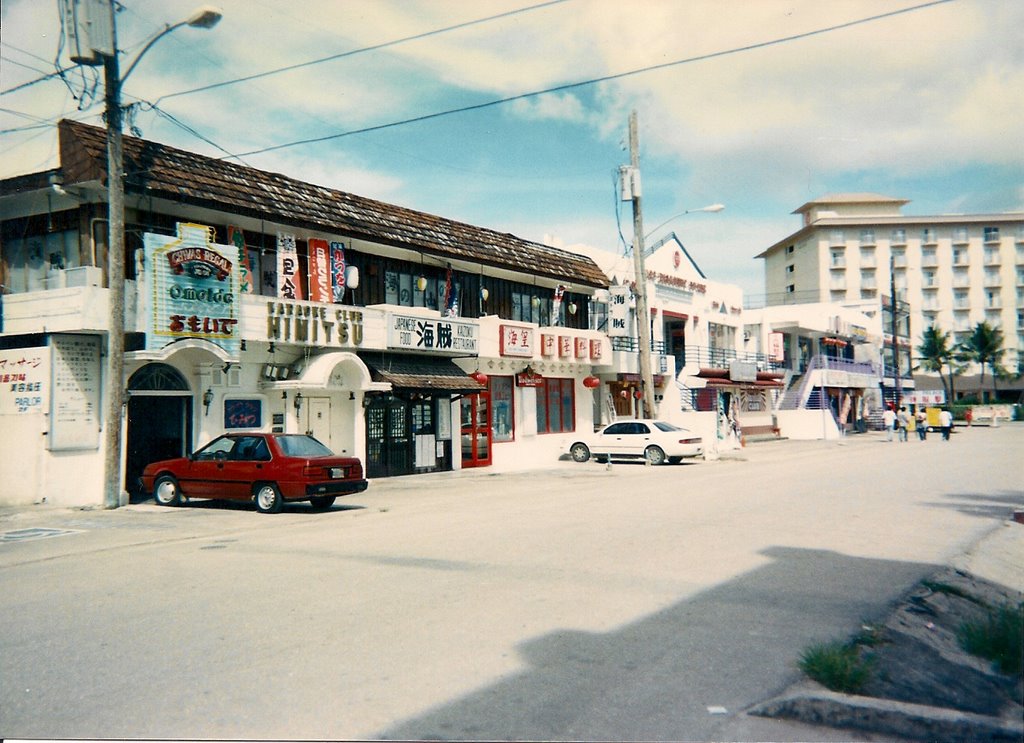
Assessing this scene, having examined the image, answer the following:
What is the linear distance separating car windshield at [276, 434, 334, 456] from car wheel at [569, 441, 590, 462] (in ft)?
50.4

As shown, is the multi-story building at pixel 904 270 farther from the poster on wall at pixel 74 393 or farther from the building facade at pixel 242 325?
the poster on wall at pixel 74 393

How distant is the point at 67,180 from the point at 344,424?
30.0 ft

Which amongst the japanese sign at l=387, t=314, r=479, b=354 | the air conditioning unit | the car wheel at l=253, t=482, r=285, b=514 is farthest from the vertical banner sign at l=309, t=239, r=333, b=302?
the car wheel at l=253, t=482, r=285, b=514

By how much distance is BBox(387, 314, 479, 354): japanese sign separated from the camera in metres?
23.9

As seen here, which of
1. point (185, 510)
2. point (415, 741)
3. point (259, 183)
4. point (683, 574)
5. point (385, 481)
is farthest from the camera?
point (385, 481)

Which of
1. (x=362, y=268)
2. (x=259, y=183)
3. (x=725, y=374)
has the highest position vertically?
(x=259, y=183)

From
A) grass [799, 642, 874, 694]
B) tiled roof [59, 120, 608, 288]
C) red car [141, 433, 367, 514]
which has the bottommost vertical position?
grass [799, 642, 874, 694]

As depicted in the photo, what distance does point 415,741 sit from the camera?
15.1 feet

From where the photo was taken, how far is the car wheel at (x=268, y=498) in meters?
15.7

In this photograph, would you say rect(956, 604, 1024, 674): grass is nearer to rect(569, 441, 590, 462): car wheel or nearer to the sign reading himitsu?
the sign reading himitsu

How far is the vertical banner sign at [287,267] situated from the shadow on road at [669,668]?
51.4 ft

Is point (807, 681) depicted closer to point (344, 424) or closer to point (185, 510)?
point (185, 510)

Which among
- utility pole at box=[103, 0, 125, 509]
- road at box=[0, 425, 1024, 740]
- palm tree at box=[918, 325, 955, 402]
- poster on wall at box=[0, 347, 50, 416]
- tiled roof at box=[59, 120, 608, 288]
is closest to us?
road at box=[0, 425, 1024, 740]

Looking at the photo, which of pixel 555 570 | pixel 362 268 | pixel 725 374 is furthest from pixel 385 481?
pixel 725 374
